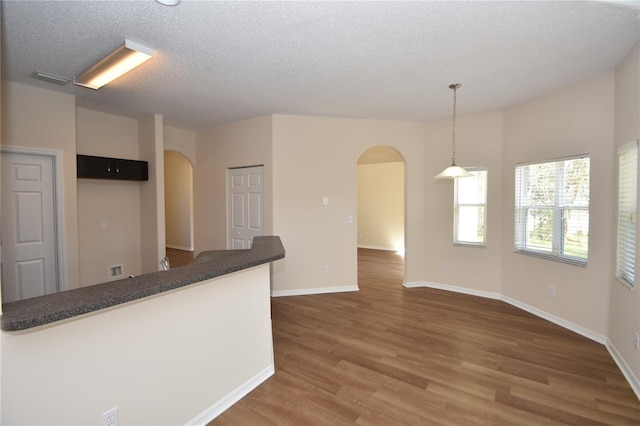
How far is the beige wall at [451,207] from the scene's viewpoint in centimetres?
432

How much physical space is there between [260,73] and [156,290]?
2314 millimetres

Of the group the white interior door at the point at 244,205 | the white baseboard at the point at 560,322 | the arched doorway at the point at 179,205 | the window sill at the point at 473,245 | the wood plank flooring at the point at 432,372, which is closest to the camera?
the wood plank flooring at the point at 432,372

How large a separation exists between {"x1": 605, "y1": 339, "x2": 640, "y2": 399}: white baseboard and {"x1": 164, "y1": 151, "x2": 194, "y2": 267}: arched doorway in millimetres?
8264

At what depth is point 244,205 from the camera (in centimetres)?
488

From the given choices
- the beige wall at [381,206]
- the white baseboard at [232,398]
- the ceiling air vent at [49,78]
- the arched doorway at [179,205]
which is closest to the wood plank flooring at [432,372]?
the white baseboard at [232,398]

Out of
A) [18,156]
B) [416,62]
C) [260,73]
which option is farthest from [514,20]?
[18,156]

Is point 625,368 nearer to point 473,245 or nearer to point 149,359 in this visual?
point 473,245

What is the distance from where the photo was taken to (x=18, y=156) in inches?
128

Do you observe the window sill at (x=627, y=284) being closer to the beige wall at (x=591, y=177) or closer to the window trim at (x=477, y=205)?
the beige wall at (x=591, y=177)

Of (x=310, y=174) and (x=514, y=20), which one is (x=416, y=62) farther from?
(x=310, y=174)

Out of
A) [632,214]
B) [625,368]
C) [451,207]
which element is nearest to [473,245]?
[451,207]

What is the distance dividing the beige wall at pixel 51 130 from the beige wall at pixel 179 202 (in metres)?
4.82

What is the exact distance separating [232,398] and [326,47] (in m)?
2.81

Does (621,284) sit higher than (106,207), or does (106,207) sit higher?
(106,207)
